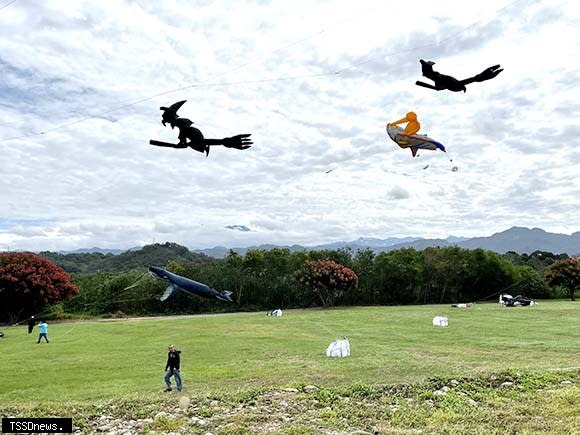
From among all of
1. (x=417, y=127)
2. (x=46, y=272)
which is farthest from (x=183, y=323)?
(x=417, y=127)

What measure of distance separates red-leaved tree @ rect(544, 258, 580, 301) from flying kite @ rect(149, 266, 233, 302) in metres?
55.2

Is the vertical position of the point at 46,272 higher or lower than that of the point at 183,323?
higher

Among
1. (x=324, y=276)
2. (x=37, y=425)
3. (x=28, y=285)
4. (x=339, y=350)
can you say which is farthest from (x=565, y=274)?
(x=37, y=425)

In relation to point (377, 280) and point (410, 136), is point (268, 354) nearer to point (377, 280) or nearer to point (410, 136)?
point (410, 136)

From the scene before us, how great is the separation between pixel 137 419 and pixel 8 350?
1674 centimetres

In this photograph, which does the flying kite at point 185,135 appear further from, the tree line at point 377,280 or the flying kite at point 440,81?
the tree line at point 377,280

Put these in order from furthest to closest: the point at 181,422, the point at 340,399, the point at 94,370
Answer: the point at 94,370
the point at 340,399
the point at 181,422

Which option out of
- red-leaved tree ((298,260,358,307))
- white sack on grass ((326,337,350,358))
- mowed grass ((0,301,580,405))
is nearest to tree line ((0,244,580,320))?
red-leaved tree ((298,260,358,307))

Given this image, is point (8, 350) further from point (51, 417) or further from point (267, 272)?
point (267, 272)

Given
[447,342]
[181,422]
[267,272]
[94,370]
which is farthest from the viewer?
[267,272]

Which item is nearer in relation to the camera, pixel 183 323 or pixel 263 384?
pixel 263 384

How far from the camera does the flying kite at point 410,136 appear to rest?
6.48 m

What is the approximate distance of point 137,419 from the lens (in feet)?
33.7

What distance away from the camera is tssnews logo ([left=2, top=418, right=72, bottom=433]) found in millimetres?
9489
